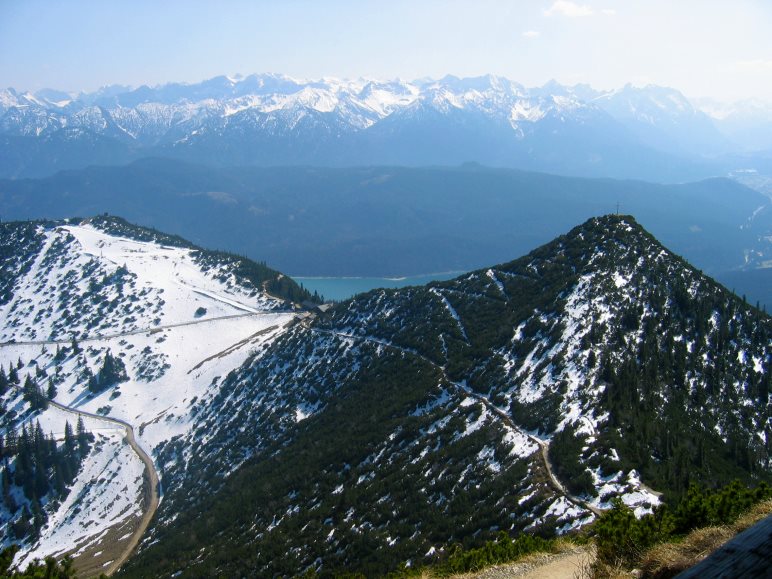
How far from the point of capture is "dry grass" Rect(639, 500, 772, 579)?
36.6ft

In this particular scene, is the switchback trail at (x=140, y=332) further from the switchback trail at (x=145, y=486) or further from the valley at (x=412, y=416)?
the switchback trail at (x=145, y=486)

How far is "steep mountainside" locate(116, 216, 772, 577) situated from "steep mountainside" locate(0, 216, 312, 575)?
9.79 m

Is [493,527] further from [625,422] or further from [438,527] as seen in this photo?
[625,422]

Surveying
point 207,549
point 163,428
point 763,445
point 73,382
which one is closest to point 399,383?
point 207,549

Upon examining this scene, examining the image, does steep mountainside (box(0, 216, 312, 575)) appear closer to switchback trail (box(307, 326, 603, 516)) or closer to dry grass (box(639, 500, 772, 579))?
switchback trail (box(307, 326, 603, 516))

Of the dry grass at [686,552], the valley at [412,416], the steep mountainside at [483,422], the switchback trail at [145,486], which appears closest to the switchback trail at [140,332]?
the valley at [412,416]

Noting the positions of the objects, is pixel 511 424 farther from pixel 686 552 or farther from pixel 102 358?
pixel 102 358

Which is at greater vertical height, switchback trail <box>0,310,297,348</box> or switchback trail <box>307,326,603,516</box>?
switchback trail <box>0,310,297,348</box>

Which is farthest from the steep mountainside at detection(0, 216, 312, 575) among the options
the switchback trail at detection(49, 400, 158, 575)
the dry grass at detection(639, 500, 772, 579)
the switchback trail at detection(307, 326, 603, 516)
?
the dry grass at detection(639, 500, 772, 579)

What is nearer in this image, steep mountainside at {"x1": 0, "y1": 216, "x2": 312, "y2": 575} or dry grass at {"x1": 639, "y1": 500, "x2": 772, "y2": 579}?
dry grass at {"x1": 639, "y1": 500, "x2": 772, "y2": 579}

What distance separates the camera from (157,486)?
79.2 meters

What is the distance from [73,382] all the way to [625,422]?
341 feet

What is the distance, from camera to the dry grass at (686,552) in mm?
11156

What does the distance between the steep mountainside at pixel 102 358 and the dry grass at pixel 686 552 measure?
64.9 metres
